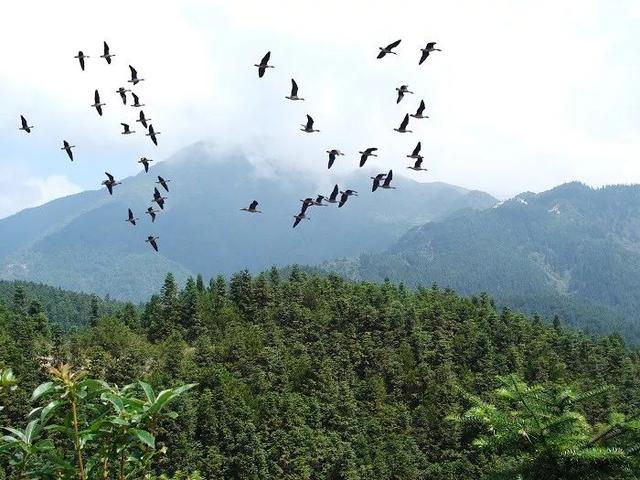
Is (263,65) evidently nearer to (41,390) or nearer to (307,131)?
(307,131)

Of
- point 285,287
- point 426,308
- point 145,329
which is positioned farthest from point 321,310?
point 145,329

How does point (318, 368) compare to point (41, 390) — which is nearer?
point (41, 390)

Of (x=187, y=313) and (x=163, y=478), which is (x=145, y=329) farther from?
(x=163, y=478)

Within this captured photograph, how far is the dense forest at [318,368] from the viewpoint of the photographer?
7319 cm

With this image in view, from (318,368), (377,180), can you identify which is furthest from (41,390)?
(318,368)

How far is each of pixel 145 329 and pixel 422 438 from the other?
4781 centimetres

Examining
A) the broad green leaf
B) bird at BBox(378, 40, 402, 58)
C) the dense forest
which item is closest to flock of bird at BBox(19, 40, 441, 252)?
bird at BBox(378, 40, 402, 58)

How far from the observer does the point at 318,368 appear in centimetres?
8950

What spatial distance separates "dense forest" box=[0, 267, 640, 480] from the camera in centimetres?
7319

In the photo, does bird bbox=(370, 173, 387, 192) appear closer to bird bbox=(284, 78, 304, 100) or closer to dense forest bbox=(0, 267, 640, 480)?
bird bbox=(284, 78, 304, 100)

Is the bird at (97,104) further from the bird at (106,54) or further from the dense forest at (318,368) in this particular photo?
the dense forest at (318,368)

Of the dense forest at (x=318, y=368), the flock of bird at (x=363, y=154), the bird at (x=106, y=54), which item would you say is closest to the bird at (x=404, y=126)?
the flock of bird at (x=363, y=154)

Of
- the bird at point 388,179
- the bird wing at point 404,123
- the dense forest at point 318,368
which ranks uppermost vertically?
the bird wing at point 404,123

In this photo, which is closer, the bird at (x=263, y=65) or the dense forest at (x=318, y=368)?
the bird at (x=263, y=65)
